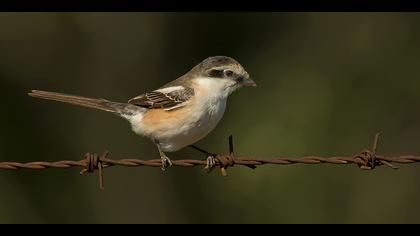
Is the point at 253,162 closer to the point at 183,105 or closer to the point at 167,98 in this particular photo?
the point at 183,105

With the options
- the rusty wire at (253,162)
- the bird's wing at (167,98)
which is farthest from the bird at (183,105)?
the rusty wire at (253,162)

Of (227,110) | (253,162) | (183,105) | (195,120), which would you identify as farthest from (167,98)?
(227,110)

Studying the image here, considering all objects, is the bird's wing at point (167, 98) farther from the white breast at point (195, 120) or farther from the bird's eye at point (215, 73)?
the bird's eye at point (215, 73)

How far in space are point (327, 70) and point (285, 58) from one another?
770 mm

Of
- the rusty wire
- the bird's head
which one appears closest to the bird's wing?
the bird's head

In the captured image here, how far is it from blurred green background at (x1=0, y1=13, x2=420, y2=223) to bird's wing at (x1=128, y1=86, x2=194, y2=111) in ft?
14.1

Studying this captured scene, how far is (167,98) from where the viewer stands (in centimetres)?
738

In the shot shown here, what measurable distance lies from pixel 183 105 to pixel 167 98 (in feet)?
0.79

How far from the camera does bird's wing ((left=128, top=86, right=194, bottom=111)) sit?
23.8 ft

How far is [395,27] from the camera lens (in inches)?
526

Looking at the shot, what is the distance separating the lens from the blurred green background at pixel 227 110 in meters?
12.0

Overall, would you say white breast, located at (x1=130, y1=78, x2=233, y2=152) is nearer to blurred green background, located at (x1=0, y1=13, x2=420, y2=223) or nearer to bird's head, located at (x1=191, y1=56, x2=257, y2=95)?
bird's head, located at (x1=191, y1=56, x2=257, y2=95)

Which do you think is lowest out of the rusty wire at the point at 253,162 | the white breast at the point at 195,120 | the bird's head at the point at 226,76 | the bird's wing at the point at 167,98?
the rusty wire at the point at 253,162

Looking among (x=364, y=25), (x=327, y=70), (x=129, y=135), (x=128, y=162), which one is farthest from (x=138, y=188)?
(x=128, y=162)
